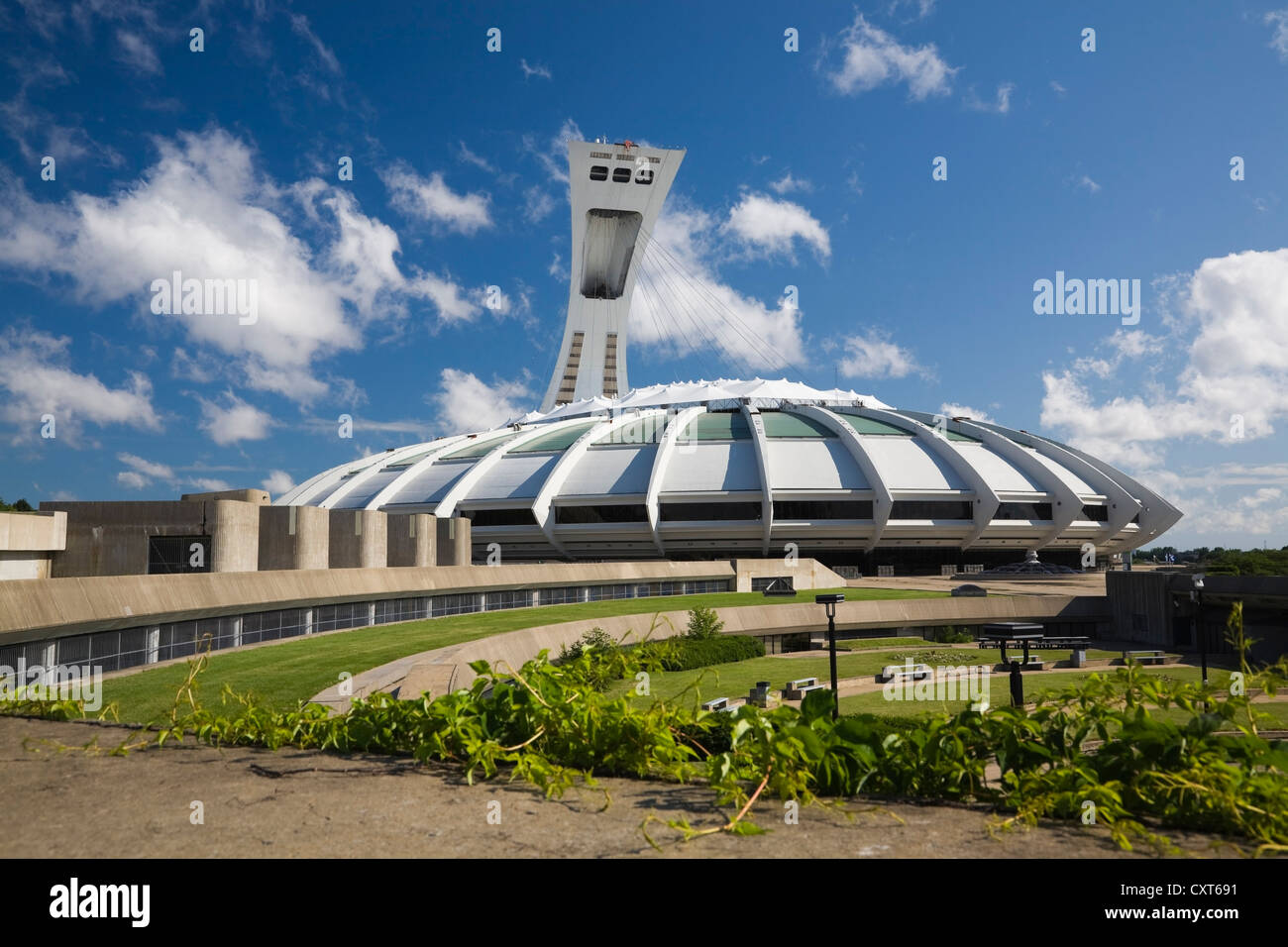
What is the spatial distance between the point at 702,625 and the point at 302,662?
12.2 m

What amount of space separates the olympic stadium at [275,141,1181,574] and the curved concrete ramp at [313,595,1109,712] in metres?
16.0

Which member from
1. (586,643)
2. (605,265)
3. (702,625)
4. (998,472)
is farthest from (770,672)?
(605,265)

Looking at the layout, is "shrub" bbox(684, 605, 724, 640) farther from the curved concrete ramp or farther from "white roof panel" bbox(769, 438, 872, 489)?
"white roof panel" bbox(769, 438, 872, 489)

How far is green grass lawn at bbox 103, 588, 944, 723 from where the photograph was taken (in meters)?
8.21

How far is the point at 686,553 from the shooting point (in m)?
47.4

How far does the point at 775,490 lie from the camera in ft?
145

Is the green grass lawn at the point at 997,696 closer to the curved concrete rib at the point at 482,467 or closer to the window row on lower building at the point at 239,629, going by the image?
the window row on lower building at the point at 239,629

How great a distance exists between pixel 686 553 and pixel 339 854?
44772mm

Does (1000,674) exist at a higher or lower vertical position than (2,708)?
lower

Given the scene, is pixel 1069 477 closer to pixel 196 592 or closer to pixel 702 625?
pixel 702 625

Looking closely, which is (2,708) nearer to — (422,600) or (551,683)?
(551,683)

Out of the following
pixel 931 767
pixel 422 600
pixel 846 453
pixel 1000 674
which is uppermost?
pixel 846 453

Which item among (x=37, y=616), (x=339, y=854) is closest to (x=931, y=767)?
(x=339, y=854)
